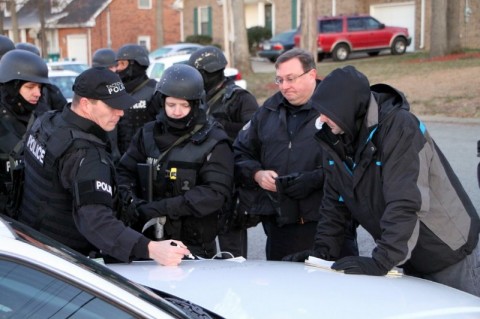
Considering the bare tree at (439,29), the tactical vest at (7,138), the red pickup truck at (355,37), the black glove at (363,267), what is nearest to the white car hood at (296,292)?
the black glove at (363,267)

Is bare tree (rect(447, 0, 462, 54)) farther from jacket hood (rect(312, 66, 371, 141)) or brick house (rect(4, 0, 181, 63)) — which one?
brick house (rect(4, 0, 181, 63))

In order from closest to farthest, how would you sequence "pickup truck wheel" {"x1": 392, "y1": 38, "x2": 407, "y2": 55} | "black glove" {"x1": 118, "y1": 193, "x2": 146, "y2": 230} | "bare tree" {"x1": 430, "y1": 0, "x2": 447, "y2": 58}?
"black glove" {"x1": 118, "y1": 193, "x2": 146, "y2": 230} < "bare tree" {"x1": 430, "y1": 0, "x2": 447, "y2": 58} < "pickup truck wheel" {"x1": 392, "y1": 38, "x2": 407, "y2": 55}

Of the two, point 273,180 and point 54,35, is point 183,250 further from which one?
point 54,35

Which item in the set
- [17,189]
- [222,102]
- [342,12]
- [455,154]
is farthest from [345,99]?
[342,12]

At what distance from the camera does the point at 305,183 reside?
4195 millimetres

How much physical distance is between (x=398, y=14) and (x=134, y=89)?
30.9 metres

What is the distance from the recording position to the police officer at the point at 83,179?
314 centimetres

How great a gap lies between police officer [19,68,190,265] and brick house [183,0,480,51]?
25.4 metres

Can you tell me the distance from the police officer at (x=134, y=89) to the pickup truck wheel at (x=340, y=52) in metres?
25.1

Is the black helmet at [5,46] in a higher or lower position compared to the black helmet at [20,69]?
higher

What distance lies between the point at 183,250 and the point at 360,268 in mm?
792

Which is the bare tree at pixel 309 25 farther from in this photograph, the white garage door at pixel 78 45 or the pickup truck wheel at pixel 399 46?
the white garage door at pixel 78 45

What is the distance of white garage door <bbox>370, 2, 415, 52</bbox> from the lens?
34.9 metres

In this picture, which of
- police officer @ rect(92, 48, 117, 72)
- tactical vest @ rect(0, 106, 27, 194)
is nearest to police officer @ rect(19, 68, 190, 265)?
tactical vest @ rect(0, 106, 27, 194)
